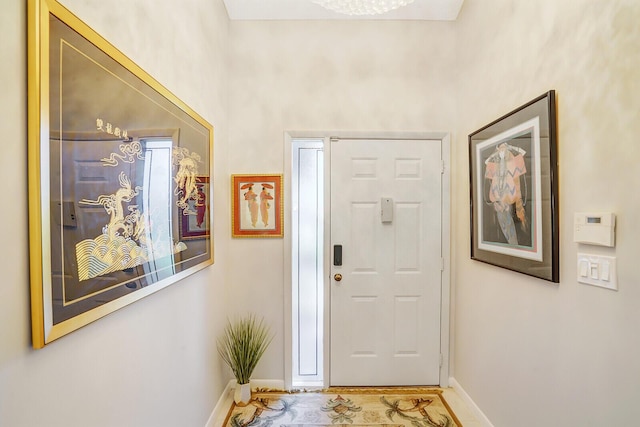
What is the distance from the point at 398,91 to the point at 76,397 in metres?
2.56

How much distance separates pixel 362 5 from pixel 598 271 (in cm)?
176

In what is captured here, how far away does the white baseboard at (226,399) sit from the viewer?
6.76 ft

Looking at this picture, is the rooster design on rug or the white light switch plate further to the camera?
the rooster design on rug

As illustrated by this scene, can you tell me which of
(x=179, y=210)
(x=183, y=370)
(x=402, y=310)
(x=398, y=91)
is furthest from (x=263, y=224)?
(x=398, y=91)

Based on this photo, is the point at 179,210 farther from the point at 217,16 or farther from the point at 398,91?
the point at 398,91

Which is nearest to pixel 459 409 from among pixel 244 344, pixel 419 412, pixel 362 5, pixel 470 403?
pixel 470 403

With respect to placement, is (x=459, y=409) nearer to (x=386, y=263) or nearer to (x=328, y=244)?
(x=386, y=263)

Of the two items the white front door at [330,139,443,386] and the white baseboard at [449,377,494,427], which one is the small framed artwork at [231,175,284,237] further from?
the white baseboard at [449,377,494,427]

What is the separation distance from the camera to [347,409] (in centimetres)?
223

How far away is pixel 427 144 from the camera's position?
2.50 metres

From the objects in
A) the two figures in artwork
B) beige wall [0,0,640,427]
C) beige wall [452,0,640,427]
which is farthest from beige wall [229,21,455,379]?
beige wall [452,0,640,427]

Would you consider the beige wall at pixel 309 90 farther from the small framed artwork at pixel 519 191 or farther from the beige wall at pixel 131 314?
the small framed artwork at pixel 519 191

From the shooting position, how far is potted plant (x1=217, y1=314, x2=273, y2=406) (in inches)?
88.1

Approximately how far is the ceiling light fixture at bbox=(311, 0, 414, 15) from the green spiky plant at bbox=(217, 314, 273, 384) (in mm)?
2232
